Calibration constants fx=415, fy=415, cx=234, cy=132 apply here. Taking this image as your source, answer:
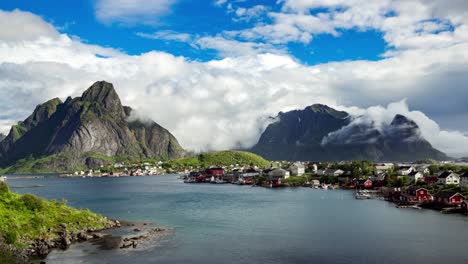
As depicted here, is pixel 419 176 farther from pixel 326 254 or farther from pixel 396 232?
pixel 326 254

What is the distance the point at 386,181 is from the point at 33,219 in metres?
72.4

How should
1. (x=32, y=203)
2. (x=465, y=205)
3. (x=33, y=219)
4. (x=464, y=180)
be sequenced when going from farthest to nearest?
(x=464, y=180)
(x=465, y=205)
(x=32, y=203)
(x=33, y=219)

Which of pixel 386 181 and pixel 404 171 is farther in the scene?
pixel 404 171

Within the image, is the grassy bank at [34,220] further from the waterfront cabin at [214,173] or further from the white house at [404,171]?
the waterfront cabin at [214,173]

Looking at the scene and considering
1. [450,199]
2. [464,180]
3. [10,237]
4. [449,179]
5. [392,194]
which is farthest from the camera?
[449,179]

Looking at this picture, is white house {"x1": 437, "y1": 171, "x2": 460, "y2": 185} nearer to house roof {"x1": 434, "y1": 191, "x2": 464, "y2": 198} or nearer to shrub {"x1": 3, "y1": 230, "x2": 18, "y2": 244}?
house roof {"x1": 434, "y1": 191, "x2": 464, "y2": 198}

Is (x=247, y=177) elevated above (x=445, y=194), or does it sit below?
below

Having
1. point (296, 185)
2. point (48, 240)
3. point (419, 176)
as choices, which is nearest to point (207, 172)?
point (296, 185)

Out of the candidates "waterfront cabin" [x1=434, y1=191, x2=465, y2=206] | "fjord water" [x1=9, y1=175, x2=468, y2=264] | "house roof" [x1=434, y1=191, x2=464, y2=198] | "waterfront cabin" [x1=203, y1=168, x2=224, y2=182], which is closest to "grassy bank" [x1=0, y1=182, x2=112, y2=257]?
"fjord water" [x1=9, y1=175, x2=468, y2=264]

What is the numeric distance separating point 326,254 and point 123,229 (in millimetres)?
23158

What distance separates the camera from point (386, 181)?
89.9 meters

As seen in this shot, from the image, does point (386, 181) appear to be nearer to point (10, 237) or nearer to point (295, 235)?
point (295, 235)

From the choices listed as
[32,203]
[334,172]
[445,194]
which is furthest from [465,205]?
[334,172]

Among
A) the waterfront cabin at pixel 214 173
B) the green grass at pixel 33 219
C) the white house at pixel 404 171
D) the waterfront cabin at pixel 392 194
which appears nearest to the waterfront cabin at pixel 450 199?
the waterfront cabin at pixel 392 194
